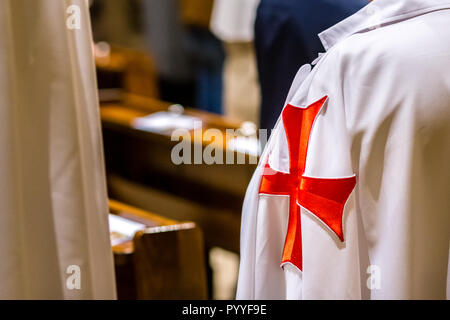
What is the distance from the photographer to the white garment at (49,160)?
1.15 metres

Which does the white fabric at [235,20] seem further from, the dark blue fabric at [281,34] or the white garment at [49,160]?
the white garment at [49,160]

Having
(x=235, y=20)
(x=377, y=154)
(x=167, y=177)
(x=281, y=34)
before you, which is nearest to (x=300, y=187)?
(x=377, y=154)

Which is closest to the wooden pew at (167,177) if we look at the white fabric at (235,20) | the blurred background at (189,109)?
the blurred background at (189,109)

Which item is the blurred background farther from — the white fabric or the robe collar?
the robe collar

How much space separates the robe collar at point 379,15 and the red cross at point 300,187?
0.12 meters

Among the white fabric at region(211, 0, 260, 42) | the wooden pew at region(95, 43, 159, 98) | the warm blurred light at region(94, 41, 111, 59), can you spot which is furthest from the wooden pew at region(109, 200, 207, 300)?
the warm blurred light at region(94, 41, 111, 59)

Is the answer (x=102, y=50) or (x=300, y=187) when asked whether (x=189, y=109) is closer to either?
(x=102, y=50)

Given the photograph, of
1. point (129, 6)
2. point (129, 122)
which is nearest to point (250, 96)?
point (129, 122)

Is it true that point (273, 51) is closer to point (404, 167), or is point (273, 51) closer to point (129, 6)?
point (404, 167)

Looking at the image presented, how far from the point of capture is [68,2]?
1156 millimetres

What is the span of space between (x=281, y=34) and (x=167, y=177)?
107 centimetres

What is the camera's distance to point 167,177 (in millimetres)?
2678

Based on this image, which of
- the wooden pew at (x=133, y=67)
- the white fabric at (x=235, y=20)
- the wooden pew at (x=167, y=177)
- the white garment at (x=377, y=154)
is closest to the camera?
the white garment at (x=377, y=154)

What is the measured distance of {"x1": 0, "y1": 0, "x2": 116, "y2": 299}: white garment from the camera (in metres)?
1.15
